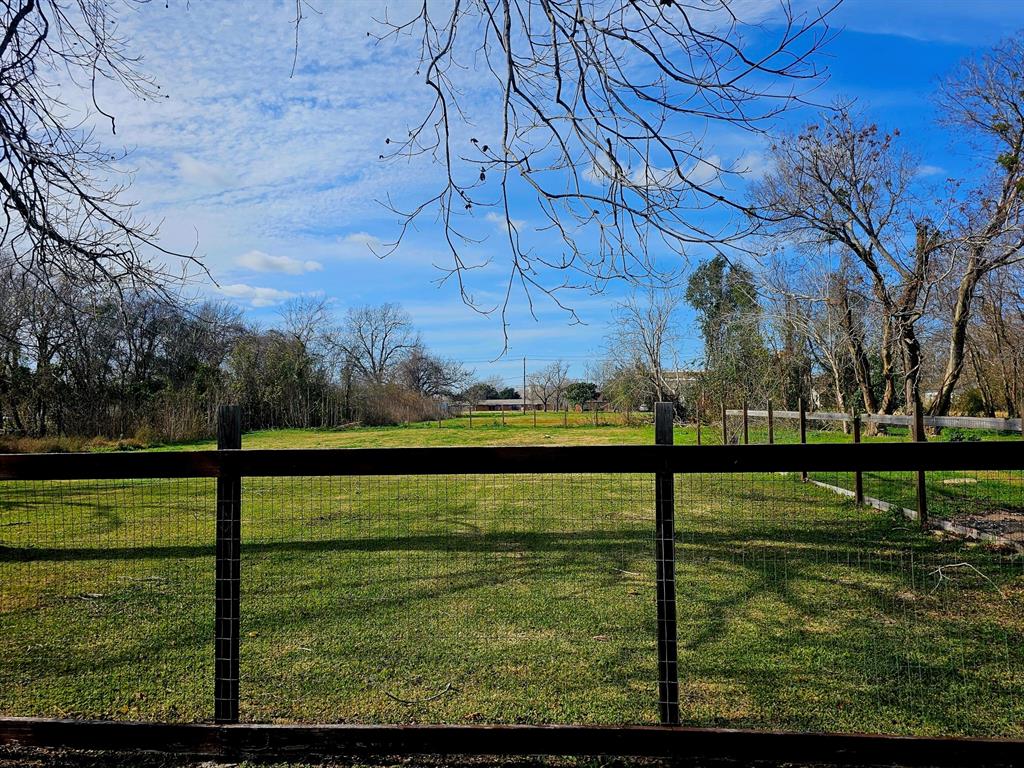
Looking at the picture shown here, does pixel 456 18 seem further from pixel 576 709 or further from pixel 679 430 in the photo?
pixel 679 430

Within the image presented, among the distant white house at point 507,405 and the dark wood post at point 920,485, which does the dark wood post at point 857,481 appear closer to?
the dark wood post at point 920,485

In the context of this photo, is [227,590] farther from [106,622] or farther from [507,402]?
[507,402]

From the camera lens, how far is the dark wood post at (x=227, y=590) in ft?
9.64

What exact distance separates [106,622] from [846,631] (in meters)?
5.41

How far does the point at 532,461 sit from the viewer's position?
2.96m

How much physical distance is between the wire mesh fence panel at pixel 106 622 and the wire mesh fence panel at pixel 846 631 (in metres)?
2.94

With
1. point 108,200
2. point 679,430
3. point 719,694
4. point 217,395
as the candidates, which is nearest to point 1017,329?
point 679,430

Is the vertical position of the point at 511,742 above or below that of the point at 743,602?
above

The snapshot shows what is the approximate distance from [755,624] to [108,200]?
560 cm

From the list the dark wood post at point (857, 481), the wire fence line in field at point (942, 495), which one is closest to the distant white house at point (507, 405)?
the wire fence line in field at point (942, 495)

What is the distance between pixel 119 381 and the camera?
69.3 feet

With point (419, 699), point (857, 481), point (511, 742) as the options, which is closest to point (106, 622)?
point (419, 699)

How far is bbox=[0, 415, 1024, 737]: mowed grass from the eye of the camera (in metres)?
Answer: 3.53

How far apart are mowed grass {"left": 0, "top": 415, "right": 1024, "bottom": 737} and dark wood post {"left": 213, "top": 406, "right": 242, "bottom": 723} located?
49 cm
